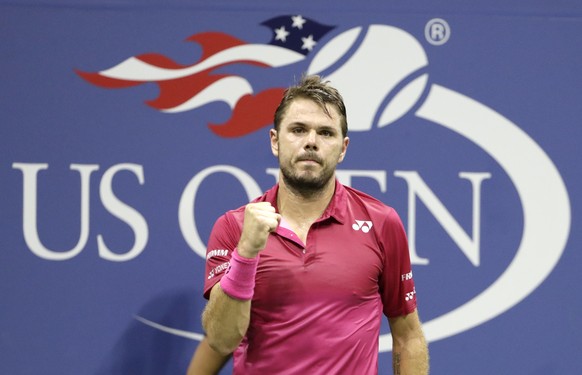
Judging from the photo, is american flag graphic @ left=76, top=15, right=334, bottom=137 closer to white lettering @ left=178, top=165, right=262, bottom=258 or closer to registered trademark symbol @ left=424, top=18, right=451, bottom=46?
white lettering @ left=178, top=165, right=262, bottom=258

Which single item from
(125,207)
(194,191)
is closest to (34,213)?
(125,207)

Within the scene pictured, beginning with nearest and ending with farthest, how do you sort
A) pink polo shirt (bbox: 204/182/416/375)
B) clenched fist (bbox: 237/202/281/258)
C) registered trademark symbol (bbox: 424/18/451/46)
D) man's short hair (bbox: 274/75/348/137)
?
1. clenched fist (bbox: 237/202/281/258)
2. pink polo shirt (bbox: 204/182/416/375)
3. man's short hair (bbox: 274/75/348/137)
4. registered trademark symbol (bbox: 424/18/451/46)

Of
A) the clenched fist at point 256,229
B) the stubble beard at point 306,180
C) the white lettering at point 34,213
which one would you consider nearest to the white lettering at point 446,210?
the stubble beard at point 306,180

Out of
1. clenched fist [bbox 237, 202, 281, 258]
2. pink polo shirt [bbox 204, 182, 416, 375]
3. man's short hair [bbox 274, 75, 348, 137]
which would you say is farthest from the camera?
man's short hair [bbox 274, 75, 348, 137]

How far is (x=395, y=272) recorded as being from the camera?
7.07 feet

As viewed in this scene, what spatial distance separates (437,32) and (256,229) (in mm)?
1313

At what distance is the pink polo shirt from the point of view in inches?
79.4

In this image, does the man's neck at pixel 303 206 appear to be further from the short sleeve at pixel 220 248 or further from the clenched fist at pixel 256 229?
the clenched fist at pixel 256 229

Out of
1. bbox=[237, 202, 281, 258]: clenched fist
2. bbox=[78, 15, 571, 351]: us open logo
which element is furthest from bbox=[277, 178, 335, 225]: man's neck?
bbox=[78, 15, 571, 351]: us open logo

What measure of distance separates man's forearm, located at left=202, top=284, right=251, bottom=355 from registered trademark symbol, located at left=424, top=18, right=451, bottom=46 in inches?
52.7

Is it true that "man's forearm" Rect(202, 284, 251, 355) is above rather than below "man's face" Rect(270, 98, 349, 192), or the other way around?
below

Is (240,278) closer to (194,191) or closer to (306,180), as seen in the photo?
(306,180)

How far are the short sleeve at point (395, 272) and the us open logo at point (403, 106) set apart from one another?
2.01ft

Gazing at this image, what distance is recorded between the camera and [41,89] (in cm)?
282
